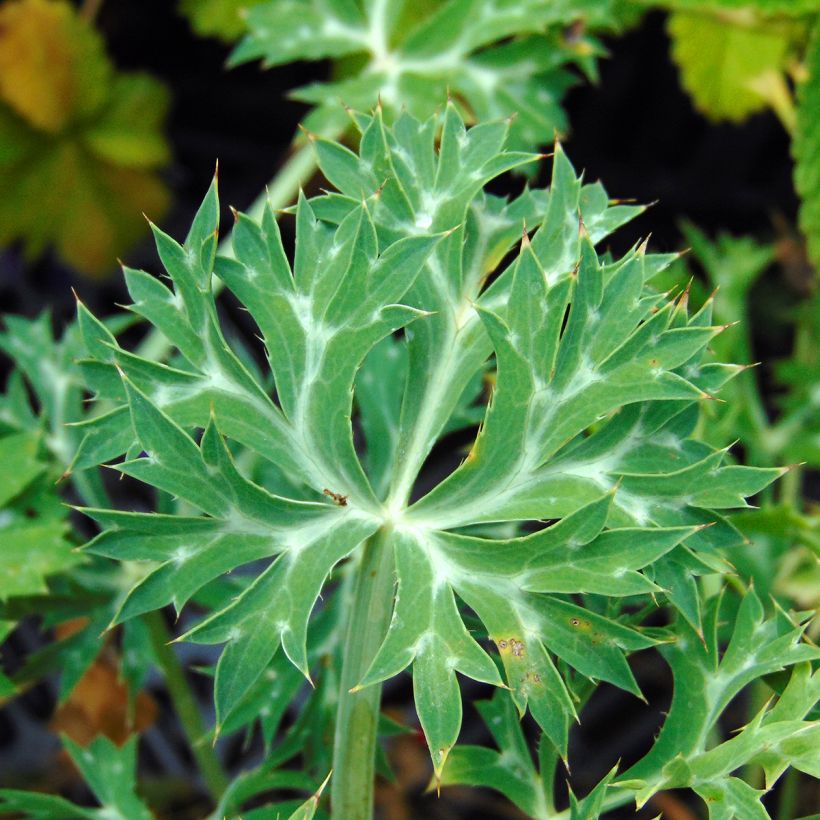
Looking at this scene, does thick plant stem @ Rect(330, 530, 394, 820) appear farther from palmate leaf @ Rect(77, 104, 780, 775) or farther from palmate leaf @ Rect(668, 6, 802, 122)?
palmate leaf @ Rect(668, 6, 802, 122)

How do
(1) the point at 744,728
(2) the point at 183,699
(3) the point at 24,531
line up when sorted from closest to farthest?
1. (1) the point at 744,728
2. (3) the point at 24,531
3. (2) the point at 183,699

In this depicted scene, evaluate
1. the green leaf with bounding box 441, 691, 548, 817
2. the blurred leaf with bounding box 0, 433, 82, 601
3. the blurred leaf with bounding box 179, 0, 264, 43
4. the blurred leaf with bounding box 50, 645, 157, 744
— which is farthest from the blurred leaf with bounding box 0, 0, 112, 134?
the green leaf with bounding box 441, 691, 548, 817

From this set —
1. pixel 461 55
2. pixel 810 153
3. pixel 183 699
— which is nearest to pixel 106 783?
pixel 183 699

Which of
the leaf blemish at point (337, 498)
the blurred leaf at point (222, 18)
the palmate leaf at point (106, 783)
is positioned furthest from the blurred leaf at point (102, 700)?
the blurred leaf at point (222, 18)

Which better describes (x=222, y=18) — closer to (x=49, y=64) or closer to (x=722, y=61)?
(x=49, y=64)

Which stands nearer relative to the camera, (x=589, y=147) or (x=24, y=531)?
(x=24, y=531)

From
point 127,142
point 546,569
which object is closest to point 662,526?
point 546,569
